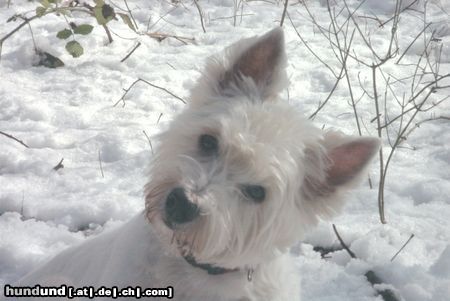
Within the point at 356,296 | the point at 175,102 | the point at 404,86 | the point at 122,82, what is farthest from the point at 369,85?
the point at 356,296

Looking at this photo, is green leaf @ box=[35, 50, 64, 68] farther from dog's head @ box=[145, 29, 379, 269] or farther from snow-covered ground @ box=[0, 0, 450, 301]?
dog's head @ box=[145, 29, 379, 269]

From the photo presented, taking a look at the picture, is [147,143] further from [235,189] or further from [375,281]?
[235,189]

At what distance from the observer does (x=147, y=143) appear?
4648 mm

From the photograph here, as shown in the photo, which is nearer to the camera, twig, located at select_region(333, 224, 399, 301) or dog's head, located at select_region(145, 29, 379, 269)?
dog's head, located at select_region(145, 29, 379, 269)

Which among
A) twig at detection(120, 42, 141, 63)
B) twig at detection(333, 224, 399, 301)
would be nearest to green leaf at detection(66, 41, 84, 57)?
twig at detection(120, 42, 141, 63)

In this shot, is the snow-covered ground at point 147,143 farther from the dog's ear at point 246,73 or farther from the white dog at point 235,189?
the dog's ear at point 246,73

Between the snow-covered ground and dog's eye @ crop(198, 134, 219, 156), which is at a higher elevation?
dog's eye @ crop(198, 134, 219, 156)

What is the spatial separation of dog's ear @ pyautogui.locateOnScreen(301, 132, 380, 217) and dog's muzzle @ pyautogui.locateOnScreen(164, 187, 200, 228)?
0.63 m

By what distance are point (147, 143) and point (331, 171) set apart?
85.5 inches

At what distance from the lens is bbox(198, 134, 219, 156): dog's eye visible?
2636mm

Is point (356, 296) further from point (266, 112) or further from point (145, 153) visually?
point (145, 153)

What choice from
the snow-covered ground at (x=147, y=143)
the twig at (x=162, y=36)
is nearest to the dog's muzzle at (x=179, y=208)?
the snow-covered ground at (x=147, y=143)

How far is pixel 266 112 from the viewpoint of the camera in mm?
2629

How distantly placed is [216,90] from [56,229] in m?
1.55
